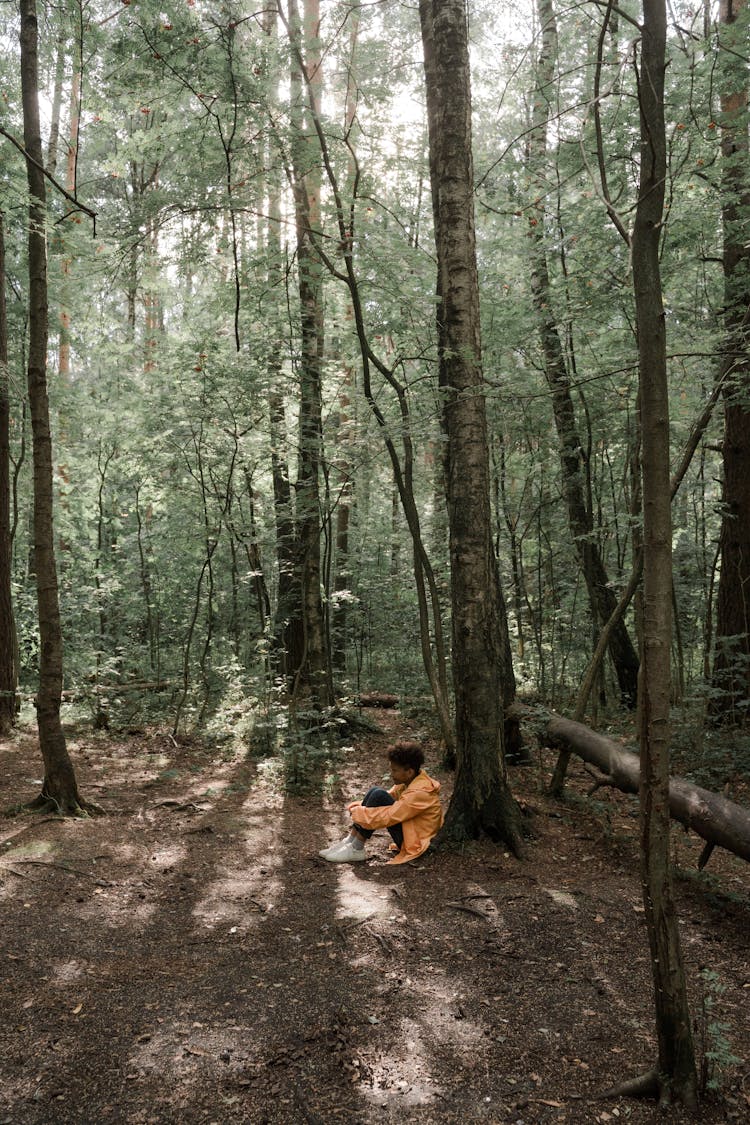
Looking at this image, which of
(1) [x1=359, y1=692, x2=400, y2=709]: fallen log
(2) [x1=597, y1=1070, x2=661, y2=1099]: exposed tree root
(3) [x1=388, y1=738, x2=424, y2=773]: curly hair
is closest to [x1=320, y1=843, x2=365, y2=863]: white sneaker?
(3) [x1=388, y1=738, x2=424, y2=773]: curly hair

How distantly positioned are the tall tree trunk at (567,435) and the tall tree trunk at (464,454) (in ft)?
10.3

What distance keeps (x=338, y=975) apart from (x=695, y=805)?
262cm

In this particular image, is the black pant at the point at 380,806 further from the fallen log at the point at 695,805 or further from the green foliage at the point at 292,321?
the green foliage at the point at 292,321

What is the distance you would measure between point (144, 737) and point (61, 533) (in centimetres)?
512

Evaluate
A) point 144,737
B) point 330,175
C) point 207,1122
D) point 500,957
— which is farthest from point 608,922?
point 144,737

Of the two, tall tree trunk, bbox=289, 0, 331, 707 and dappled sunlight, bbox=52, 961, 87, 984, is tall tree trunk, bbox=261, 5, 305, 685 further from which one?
dappled sunlight, bbox=52, 961, 87, 984

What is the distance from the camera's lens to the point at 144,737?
10086 millimetres

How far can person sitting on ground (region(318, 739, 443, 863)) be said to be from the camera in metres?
5.12

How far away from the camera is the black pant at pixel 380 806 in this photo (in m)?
5.22

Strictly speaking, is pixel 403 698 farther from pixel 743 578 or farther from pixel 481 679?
pixel 481 679

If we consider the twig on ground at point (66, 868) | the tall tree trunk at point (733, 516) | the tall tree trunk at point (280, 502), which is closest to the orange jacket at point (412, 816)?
the twig on ground at point (66, 868)

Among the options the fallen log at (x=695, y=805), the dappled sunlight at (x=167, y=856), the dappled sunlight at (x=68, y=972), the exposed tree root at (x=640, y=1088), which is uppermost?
the fallen log at (x=695, y=805)

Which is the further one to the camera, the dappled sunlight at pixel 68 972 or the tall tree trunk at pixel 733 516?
the tall tree trunk at pixel 733 516

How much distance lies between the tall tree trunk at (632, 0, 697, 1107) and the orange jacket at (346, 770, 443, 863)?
9.60 feet
